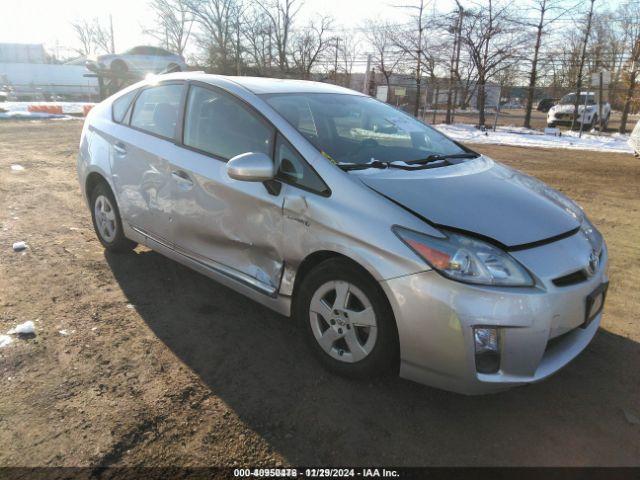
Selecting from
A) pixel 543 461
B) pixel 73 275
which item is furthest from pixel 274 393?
pixel 73 275

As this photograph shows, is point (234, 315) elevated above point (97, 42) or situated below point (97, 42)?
below

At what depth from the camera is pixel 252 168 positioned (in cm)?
Result: 277

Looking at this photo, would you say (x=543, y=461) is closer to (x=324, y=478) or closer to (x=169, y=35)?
(x=324, y=478)

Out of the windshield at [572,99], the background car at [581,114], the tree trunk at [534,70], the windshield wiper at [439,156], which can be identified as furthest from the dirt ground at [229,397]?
the windshield at [572,99]

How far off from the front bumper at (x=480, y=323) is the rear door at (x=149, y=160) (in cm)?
203

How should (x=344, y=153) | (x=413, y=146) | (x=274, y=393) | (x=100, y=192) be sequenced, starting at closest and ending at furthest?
1. (x=274, y=393)
2. (x=344, y=153)
3. (x=413, y=146)
4. (x=100, y=192)

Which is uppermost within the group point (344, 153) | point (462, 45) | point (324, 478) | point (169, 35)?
point (169, 35)

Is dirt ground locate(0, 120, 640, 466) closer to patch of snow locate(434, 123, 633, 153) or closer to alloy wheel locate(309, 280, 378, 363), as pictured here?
alloy wheel locate(309, 280, 378, 363)

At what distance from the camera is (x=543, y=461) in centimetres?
223

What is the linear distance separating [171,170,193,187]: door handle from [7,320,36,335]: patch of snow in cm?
136

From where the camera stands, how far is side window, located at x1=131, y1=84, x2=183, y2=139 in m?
3.71

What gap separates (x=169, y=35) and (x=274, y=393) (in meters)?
Answer: 49.3

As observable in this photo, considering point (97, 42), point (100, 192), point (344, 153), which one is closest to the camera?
point (344, 153)

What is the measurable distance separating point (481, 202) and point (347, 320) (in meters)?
0.98
